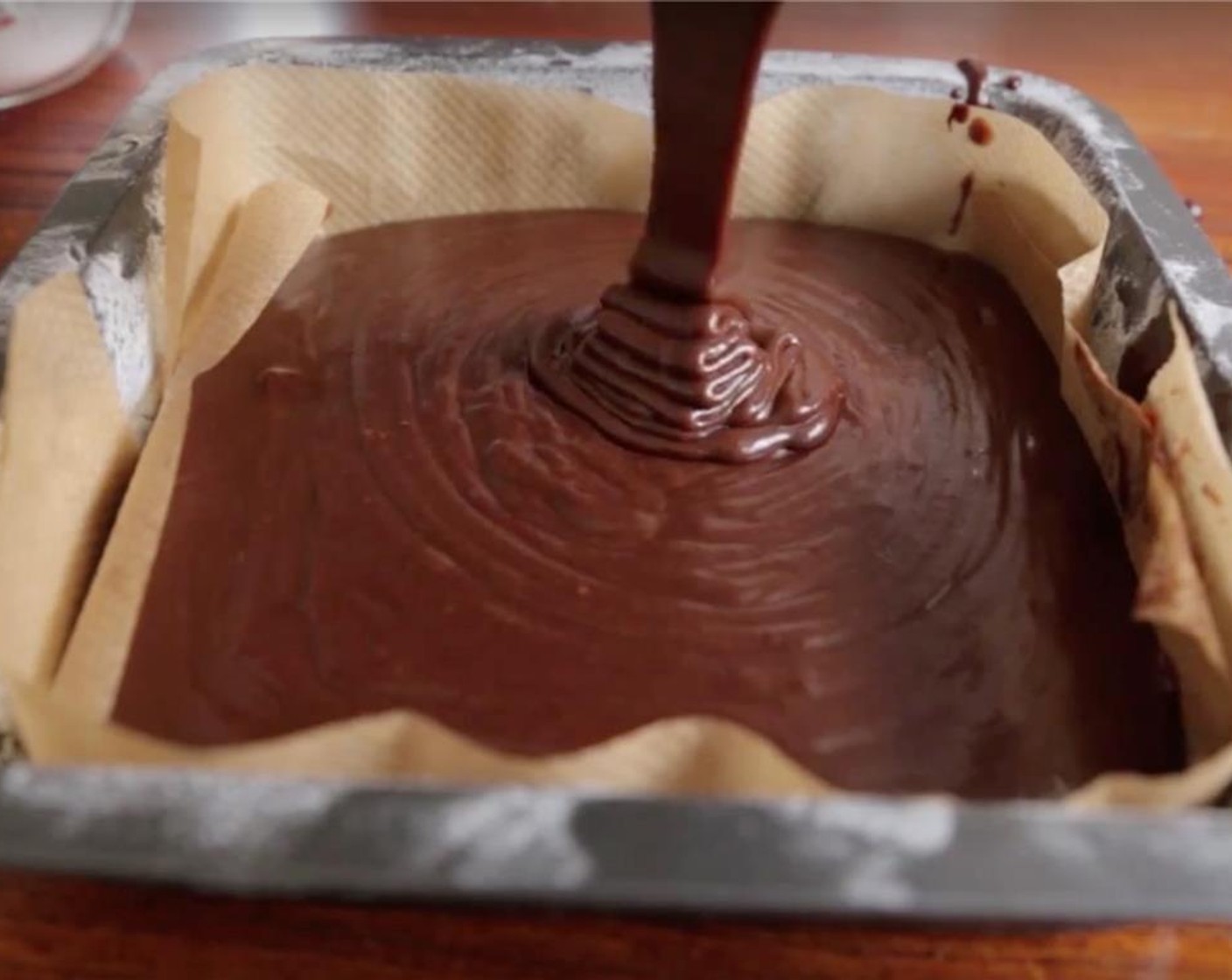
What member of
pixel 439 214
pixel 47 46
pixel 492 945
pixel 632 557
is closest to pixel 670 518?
pixel 632 557

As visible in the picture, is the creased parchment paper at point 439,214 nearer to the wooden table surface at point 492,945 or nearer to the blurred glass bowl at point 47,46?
the wooden table surface at point 492,945

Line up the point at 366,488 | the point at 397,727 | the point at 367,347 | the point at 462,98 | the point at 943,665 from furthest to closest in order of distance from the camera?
the point at 462,98 → the point at 367,347 → the point at 366,488 → the point at 943,665 → the point at 397,727

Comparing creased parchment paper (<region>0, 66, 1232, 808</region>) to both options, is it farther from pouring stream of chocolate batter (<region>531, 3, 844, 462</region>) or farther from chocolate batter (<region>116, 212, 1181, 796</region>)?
pouring stream of chocolate batter (<region>531, 3, 844, 462</region>)

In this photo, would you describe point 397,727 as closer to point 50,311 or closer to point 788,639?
point 788,639

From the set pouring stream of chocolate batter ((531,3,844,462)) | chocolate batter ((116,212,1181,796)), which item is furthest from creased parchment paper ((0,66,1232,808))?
pouring stream of chocolate batter ((531,3,844,462))

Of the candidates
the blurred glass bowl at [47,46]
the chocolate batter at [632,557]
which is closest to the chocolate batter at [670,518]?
the chocolate batter at [632,557]

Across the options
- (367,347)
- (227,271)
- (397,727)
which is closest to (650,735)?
(397,727)

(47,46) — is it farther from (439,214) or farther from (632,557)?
(632,557)
